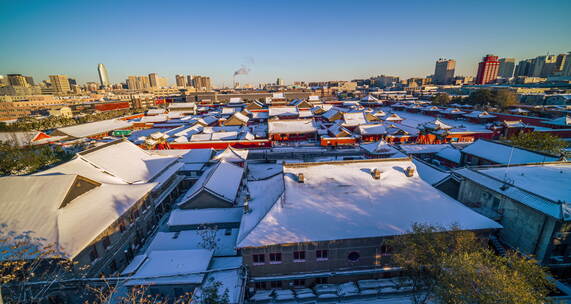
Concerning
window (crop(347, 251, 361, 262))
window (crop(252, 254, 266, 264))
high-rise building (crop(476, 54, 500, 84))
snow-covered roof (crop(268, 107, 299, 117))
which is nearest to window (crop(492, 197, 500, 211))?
window (crop(347, 251, 361, 262))

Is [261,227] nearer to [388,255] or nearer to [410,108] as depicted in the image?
[388,255]

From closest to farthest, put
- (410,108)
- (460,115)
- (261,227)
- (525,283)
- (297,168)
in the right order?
1. (525,283)
2. (261,227)
3. (297,168)
4. (460,115)
5. (410,108)

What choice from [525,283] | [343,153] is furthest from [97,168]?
[343,153]

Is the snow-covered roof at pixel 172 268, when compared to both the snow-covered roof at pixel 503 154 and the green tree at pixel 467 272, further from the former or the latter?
the snow-covered roof at pixel 503 154

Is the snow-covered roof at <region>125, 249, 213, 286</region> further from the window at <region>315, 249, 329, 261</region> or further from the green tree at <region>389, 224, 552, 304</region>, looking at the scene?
the green tree at <region>389, 224, 552, 304</region>

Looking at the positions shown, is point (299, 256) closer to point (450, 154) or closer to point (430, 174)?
point (430, 174)
